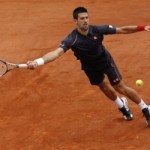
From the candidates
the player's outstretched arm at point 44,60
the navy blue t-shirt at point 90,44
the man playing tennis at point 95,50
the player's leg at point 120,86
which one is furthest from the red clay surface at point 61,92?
the player's outstretched arm at point 44,60

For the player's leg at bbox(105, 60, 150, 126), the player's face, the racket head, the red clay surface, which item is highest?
the player's face

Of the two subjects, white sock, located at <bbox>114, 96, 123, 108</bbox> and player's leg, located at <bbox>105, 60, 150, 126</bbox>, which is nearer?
player's leg, located at <bbox>105, 60, 150, 126</bbox>

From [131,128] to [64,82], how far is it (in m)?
2.94

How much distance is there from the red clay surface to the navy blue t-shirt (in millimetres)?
1335

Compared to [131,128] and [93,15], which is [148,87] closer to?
[131,128]

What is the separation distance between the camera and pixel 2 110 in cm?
991

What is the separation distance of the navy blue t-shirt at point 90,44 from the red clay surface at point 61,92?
134cm

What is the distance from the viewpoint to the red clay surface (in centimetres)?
846

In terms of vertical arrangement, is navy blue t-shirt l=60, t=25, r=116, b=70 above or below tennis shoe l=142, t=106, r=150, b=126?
above

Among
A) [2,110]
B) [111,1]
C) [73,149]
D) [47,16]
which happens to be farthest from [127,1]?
[73,149]

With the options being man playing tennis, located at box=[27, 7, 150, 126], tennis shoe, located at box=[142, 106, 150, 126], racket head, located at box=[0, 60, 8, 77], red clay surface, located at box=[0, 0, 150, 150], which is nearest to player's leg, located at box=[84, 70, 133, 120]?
man playing tennis, located at box=[27, 7, 150, 126]

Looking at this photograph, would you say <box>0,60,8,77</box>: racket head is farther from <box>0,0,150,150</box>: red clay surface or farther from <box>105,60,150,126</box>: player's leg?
<box>105,60,150,126</box>: player's leg

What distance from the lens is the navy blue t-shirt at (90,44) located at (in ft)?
26.3

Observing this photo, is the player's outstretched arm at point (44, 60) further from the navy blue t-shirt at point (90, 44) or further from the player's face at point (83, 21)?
the player's face at point (83, 21)
